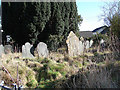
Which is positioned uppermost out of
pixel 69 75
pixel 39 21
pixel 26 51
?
pixel 39 21

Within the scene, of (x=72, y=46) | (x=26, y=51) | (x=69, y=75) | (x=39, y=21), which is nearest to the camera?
(x=69, y=75)

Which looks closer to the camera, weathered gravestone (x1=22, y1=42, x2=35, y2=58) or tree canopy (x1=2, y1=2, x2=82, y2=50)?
weathered gravestone (x1=22, y1=42, x2=35, y2=58)

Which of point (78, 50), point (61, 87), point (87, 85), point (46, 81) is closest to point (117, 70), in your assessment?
point (87, 85)

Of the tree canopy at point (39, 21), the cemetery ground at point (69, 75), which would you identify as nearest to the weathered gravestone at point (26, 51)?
the tree canopy at point (39, 21)

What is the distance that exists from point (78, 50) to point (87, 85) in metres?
5.00

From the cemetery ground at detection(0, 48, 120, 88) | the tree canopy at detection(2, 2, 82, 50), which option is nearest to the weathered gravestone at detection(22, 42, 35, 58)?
the tree canopy at detection(2, 2, 82, 50)

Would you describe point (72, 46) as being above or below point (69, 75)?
above

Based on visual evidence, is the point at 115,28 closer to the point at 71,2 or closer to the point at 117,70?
the point at 117,70

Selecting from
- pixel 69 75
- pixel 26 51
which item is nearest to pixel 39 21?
pixel 26 51

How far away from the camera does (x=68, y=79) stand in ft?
14.5

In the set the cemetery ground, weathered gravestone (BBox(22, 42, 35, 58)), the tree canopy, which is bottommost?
the cemetery ground

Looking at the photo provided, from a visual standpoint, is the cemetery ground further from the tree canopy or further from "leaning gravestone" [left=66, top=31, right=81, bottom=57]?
the tree canopy

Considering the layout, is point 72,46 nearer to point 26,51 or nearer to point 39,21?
point 26,51

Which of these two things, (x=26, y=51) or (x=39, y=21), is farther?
(x=39, y=21)
